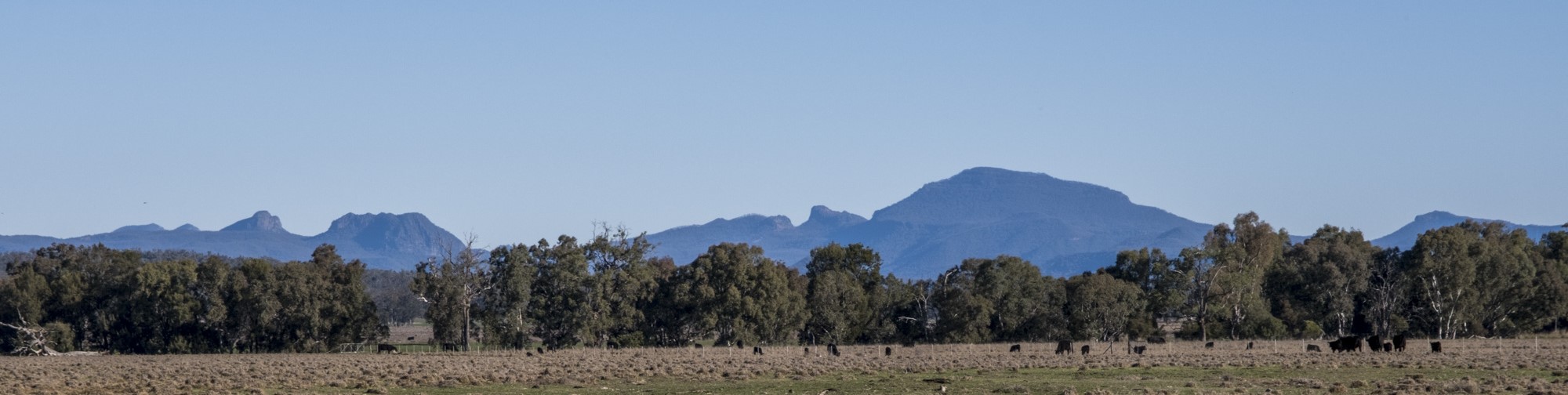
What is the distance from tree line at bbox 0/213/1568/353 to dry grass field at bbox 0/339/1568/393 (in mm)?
17951

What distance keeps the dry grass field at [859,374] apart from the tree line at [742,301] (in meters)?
18.0

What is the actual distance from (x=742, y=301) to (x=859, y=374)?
41.1 meters

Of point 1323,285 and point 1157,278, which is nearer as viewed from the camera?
point 1323,285

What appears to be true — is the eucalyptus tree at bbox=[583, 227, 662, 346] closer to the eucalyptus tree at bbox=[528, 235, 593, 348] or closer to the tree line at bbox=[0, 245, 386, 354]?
the eucalyptus tree at bbox=[528, 235, 593, 348]

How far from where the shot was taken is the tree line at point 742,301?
86562mm

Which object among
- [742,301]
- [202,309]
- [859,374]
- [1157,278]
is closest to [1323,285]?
[1157,278]

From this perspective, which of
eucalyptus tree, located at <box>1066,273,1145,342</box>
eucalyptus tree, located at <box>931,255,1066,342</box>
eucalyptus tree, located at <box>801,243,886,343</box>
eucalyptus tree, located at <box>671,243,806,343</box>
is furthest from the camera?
eucalyptus tree, located at <box>801,243,886,343</box>

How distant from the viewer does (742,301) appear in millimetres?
88375

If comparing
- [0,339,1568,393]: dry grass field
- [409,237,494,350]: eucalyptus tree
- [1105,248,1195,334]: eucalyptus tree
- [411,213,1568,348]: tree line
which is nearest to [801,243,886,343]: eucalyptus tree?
[411,213,1568,348]: tree line

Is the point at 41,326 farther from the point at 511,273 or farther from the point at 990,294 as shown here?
the point at 990,294

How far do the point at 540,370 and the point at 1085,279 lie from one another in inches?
1820

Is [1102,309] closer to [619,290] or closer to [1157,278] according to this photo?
[1157,278]

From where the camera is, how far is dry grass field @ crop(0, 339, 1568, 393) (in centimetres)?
3903

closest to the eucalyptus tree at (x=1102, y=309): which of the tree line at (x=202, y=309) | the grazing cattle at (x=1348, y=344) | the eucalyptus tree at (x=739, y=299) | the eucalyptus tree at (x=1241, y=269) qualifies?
the eucalyptus tree at (x=1241, y=269)
